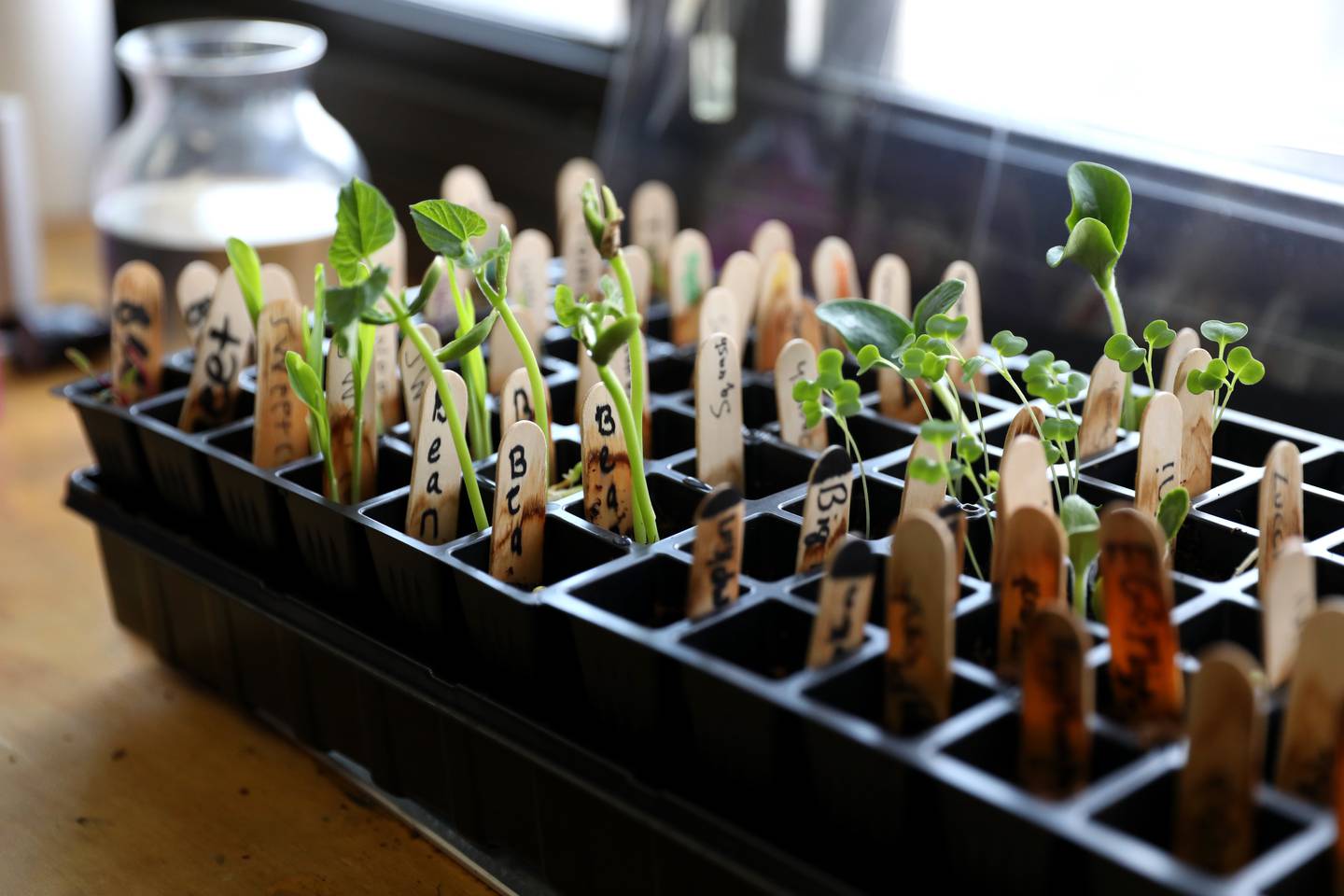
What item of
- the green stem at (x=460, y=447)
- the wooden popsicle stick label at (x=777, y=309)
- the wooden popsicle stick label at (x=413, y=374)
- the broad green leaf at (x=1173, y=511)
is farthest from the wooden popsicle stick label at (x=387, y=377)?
the broad green leaf at (x=1173, y=511)

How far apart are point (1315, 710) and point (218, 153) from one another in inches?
40.8

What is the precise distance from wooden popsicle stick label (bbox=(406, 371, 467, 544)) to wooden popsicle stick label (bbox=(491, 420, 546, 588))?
0.15 feet

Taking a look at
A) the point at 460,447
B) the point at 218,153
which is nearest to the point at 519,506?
the point at 460,447

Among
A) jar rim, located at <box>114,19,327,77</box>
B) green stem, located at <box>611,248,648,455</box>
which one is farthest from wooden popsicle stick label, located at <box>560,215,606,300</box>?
jar rim, located at <box>114,19,327,77</box>

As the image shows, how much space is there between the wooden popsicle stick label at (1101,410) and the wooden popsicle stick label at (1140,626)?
7.7 inches

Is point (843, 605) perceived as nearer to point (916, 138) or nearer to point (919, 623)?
point (919, 623)

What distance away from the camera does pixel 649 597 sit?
687 mm

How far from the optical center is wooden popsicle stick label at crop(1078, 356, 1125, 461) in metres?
0.76

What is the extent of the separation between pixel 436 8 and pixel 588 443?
106cm

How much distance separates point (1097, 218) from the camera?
0.72 meters

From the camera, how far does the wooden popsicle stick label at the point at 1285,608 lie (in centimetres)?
54

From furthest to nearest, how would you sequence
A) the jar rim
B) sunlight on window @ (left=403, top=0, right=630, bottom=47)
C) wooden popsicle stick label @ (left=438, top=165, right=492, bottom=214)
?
sunlight on window @ (left=403, top=0, right=630, bottom=47) < the jar rim < wooden popsicle stick label @ (left=438, top=165, right=492, bottom=214)

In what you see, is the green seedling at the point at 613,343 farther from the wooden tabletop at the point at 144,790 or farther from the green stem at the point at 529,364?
the wooden tabletop at the point at 144,790

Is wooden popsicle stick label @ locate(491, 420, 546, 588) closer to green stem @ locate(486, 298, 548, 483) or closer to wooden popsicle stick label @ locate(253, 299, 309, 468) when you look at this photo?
green stem @ locate(486, 298, 548, 483)
